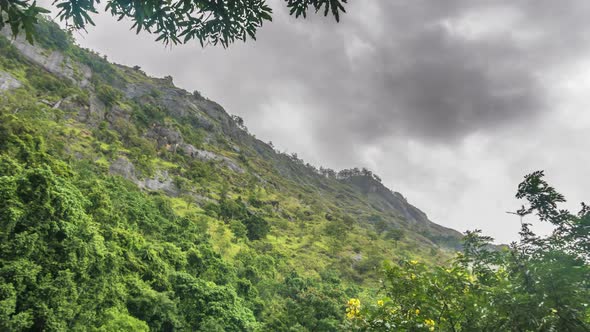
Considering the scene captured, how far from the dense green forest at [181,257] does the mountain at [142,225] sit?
140mm

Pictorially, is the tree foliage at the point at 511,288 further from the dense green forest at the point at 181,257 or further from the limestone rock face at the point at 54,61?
the limestone rock face at the point at 54,61

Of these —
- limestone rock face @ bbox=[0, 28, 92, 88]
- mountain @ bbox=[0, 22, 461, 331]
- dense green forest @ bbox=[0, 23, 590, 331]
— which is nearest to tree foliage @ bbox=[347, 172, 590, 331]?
dense green forest @ bbox=[0, 23, 590, 331]

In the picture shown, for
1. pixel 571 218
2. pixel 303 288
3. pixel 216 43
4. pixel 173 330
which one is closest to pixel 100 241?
pixel 173 330

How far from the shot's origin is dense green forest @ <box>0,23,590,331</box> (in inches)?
285

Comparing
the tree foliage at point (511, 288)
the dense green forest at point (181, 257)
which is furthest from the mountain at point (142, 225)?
the tree foliage at point (511, 288)

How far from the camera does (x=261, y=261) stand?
63750 mm

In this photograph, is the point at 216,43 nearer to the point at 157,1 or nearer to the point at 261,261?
the point at 157,1

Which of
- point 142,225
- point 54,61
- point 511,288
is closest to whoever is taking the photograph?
point 511,288

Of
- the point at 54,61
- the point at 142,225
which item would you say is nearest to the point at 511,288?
the point at 142,225

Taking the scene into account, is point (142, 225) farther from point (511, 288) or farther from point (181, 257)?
point (511, 288)

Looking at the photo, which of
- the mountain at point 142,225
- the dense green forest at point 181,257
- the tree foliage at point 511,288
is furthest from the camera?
the mountain at point 142,225

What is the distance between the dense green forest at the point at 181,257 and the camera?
7.25 m

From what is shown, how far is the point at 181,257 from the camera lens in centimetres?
3838

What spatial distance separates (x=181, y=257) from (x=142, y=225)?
34.0 ft
